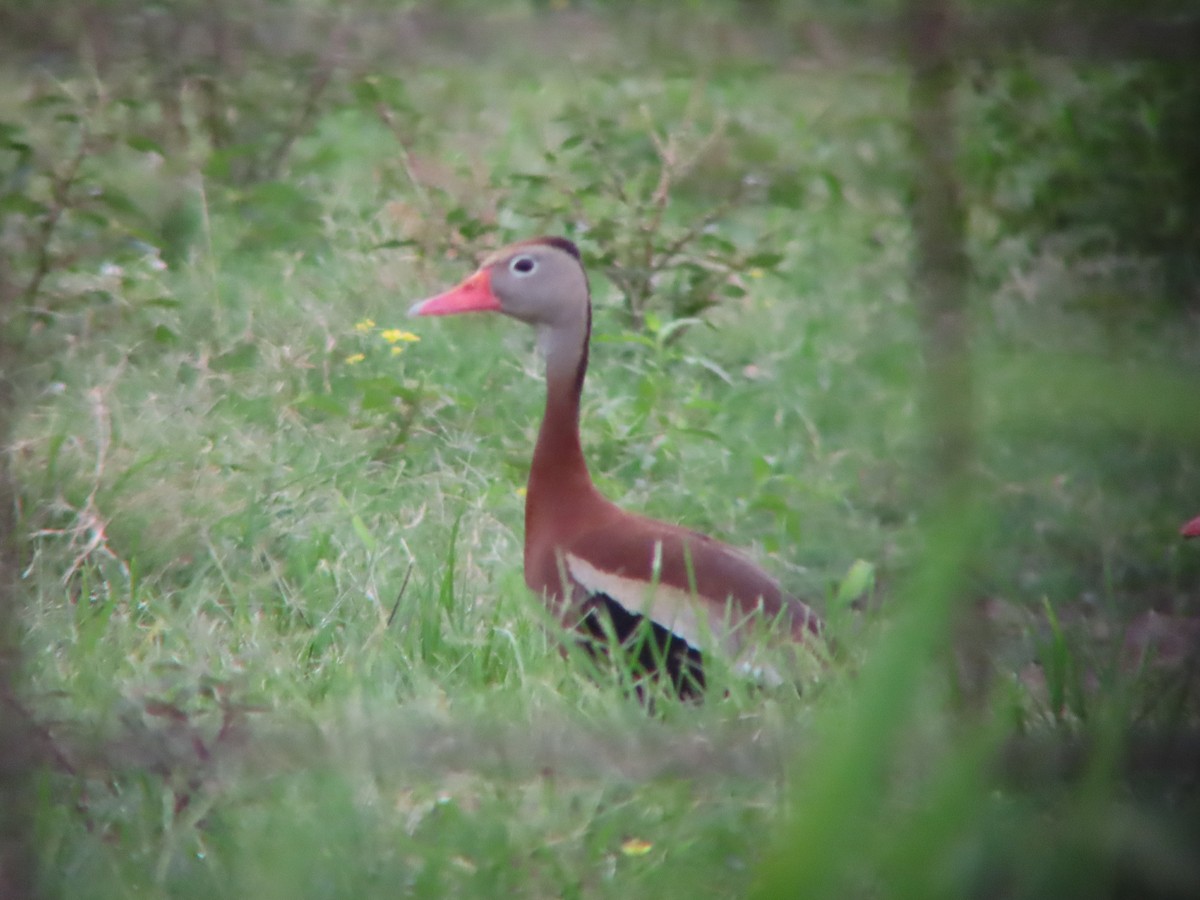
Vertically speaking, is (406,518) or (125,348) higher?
(125,348)

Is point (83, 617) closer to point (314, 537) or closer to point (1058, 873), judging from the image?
point (314, 537)

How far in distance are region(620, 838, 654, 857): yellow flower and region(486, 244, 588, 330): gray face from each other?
4.21 feet

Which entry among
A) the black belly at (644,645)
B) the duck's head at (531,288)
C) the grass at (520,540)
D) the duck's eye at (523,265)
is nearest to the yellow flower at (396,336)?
the grass at (520,540)

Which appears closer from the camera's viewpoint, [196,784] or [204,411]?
[196,784]

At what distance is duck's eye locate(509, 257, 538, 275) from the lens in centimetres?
296

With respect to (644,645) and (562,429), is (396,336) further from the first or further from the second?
(644,645)

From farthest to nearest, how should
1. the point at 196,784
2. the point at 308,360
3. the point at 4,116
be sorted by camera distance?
the point at 4,116 → the point at 308,360 → the point at 196,784

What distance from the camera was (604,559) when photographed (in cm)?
249

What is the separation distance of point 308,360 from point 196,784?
188cm

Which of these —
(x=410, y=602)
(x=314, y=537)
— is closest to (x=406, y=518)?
(x=314, y=537)

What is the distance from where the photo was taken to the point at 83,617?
8.12 feet

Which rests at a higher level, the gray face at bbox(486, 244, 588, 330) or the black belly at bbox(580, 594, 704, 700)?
the gray face at bbox(486, 244, 588, 330)

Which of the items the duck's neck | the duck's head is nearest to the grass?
the duck's neck

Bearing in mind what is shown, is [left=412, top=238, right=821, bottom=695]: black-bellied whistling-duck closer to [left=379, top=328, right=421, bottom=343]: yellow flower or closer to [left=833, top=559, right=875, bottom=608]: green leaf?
[left=833, top=559, right=875, bottom=608]: green leaf
